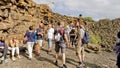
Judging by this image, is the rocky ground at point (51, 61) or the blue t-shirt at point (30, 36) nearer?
the rocky ground at point (51, 61)

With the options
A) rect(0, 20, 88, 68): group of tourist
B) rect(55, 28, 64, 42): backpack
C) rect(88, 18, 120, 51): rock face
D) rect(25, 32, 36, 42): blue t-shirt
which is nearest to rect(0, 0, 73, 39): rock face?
rect(0, 20, 88, 68): group of tourist

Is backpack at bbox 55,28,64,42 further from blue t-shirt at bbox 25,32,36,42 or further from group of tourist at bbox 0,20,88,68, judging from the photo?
blue t-shirt at bbox 25,32,36,42

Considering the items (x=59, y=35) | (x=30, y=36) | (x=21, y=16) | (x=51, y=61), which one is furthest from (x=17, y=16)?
(x=59, y=35)

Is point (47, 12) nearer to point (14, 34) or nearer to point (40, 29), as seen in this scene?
point (14, 34)

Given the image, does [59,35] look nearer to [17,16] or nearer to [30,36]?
[30,36]

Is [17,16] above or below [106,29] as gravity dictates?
above

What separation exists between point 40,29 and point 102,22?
19.5m

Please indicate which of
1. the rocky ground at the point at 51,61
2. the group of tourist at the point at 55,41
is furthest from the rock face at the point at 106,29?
the group of tourist at the point at 55,41

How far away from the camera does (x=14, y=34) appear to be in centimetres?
2780

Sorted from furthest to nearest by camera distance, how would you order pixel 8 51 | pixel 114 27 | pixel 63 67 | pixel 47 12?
pixel 114 27 → pixel 47 12 → pixel 8 51 → pixel 63 67

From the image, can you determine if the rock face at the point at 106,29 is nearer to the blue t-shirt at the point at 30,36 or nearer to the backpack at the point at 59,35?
the blue t-shirt at the point at 30,36

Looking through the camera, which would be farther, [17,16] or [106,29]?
[106,29]

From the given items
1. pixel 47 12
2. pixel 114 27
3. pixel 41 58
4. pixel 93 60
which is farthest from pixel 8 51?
pixel 114 27

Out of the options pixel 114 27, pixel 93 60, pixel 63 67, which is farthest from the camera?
pixel 114 27
